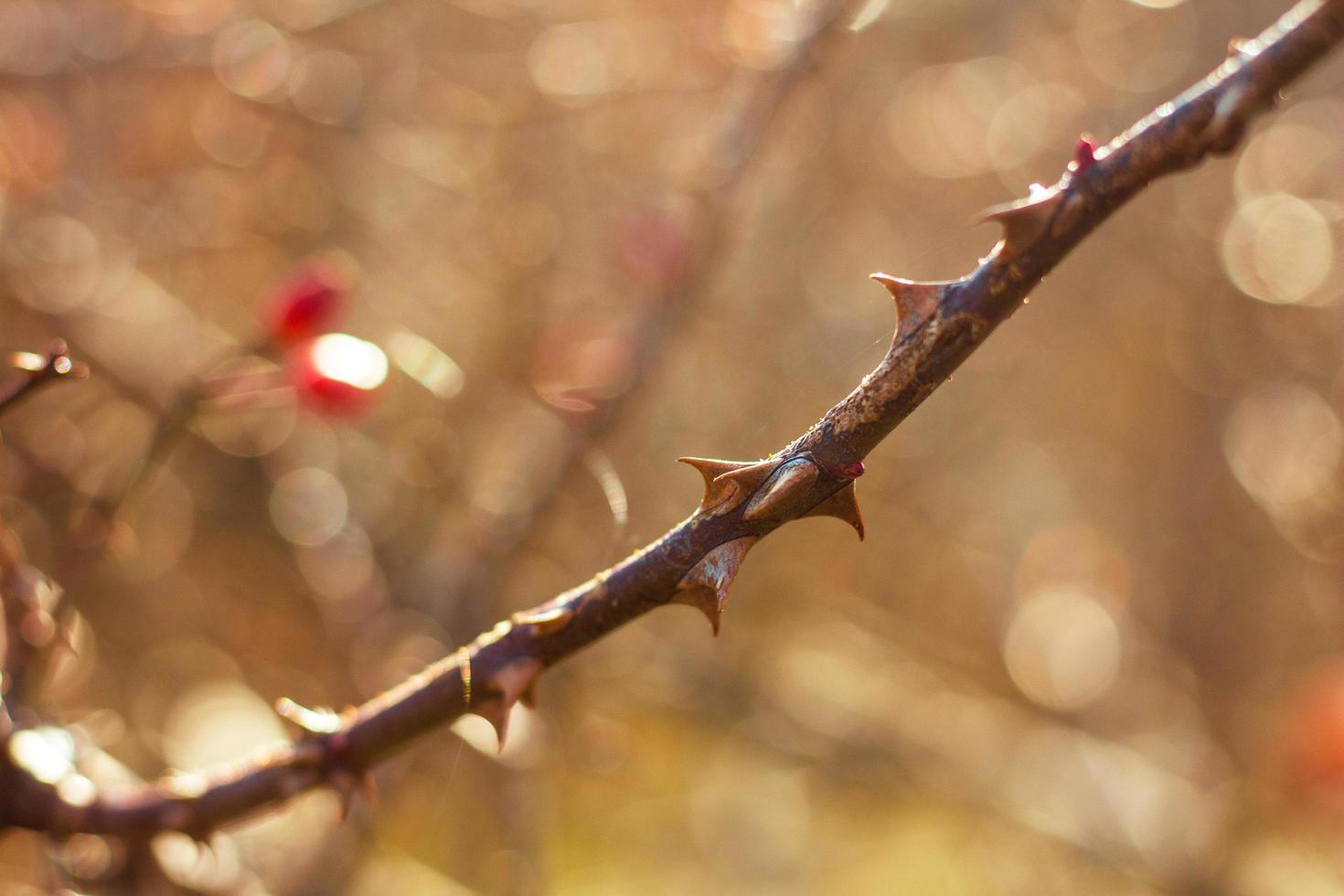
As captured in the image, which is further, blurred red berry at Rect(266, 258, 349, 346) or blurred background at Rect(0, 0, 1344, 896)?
blurred background at Rect(0, 0, 1344, 896)

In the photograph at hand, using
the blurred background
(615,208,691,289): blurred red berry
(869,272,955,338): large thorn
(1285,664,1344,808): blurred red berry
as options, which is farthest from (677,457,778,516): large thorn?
(1285,664,1344,808): blurred red berry

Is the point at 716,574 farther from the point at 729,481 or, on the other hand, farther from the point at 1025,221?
the point at 1025,221

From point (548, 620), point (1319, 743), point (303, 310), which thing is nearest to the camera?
point (548, 620)

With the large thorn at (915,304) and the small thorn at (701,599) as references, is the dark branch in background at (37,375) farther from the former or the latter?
the large thorn at (915,304)

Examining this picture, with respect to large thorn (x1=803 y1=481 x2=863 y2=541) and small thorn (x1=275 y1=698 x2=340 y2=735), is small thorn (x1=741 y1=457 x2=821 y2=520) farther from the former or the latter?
small thorn (x1=275 y1=698 x2=340 y2=735)

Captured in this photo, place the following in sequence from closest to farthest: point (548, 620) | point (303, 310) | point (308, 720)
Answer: point (548, 620) → point (308, 720) → point (303, 310)

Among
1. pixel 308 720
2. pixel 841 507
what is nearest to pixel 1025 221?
pixel 841 507
